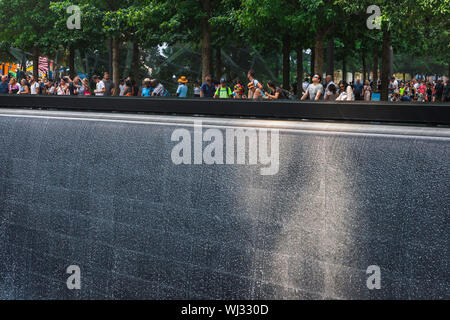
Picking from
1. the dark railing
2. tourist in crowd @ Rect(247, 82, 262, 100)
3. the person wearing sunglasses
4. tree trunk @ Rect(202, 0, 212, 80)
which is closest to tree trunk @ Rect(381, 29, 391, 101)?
tree trunk @ Rect(202, 0, 212, 80)

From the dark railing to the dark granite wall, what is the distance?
0.37 ft

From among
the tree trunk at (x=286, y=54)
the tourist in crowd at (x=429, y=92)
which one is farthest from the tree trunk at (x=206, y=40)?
the tourist in crowd at (x=429, y=92)

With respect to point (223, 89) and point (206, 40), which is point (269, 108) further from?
point (206, 40)

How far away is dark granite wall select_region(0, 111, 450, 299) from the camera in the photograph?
98.7 inches

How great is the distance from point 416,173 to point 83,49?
29.0 meters

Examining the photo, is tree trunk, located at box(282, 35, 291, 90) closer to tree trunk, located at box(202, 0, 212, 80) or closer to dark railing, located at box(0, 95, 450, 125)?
tree trunk, located at box(202, 0, 212, 80)

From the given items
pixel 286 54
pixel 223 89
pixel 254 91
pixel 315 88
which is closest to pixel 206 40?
pixel 286 54

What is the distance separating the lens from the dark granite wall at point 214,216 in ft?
8.23

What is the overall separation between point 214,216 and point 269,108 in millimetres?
641

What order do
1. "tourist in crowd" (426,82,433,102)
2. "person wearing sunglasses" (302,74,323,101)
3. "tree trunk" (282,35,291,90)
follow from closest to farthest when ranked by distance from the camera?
"person wearing sunglasses" (302,74,323,101)
"tree trunk" (282,35,291,90)
"tourist in crowd" (426,82,433,102)

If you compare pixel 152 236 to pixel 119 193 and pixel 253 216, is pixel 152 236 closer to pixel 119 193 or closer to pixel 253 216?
pixel 119 193

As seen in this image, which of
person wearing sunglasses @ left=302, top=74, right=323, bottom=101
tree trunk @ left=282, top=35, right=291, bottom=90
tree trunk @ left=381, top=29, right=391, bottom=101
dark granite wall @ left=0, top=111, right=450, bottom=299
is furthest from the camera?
tree trunk @ left=282, top=35, right=291, bottom=90

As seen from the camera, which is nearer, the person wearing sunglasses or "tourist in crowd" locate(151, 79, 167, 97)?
the person wearing sunglasses

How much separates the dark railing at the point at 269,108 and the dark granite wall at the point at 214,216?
11 centimetres
